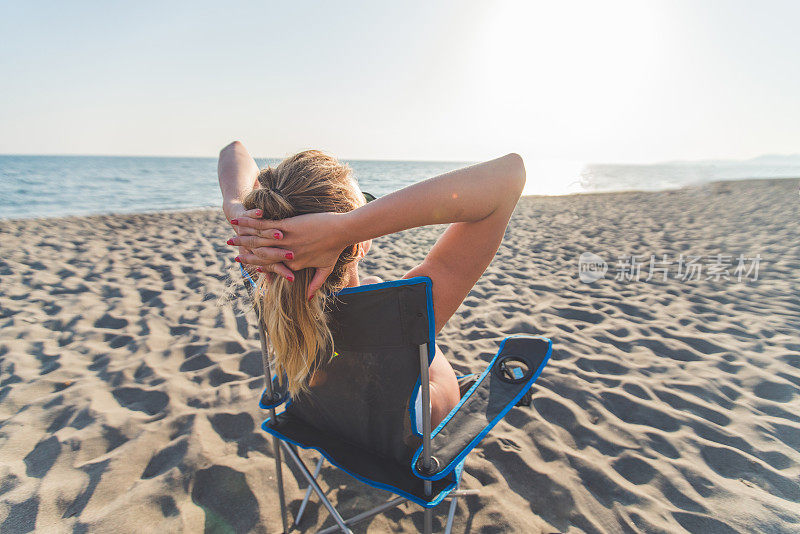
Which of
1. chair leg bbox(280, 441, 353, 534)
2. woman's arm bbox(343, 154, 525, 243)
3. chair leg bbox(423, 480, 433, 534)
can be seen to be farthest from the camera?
chair leg bbox(280, 441, 353, 534)

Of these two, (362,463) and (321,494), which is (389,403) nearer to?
(362,463)

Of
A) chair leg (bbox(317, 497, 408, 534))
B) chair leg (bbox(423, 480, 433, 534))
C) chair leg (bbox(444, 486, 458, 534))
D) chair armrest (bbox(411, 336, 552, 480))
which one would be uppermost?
chair armrest (bbox(411, 336, 552, 480))

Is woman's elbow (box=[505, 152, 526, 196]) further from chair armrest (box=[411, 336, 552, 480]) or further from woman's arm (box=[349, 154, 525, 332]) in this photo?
chair armrest (box=[411, 336, 552, 480])

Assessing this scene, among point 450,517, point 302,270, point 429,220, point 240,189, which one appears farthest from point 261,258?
point 450,517

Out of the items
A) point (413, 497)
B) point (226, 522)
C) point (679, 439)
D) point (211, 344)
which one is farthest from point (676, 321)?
point (211, 344)

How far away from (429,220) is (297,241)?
39 cm

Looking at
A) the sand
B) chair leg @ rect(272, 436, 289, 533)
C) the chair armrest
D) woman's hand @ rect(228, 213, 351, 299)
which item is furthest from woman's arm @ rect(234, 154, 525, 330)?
the sand

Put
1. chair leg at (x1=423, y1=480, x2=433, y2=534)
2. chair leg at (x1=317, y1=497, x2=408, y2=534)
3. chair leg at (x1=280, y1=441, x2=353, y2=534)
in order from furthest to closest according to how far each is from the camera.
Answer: chair leg at (x1=317, y1=497, x2=408, y2=534) < chair leg at (x1=280, y1=441, x2=353, y2=534) < chair leg at (x1=423, y1=480, x2=433, y2=534)

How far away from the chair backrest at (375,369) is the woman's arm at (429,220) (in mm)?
181

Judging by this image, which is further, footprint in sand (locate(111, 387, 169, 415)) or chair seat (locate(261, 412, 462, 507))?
footprint in sand (locate(111, 387, 169, 415))

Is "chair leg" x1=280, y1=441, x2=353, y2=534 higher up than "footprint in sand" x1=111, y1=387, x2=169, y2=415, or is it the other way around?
"chair leg" x1=280, y1=441, x2=353, y2=534

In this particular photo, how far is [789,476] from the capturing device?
6.77 ft

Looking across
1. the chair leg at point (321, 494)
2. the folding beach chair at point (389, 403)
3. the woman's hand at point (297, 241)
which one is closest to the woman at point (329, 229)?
the woman's hand at point (297, 241)

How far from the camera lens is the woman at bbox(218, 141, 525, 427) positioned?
1054 millimetres
